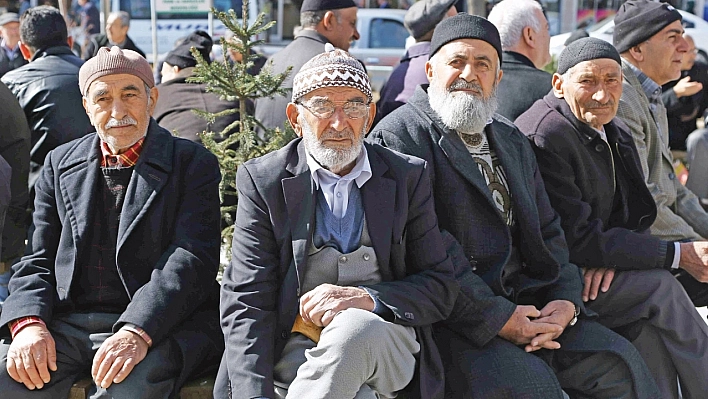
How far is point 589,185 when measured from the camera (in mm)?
4246

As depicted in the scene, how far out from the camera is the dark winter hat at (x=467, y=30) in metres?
3.89

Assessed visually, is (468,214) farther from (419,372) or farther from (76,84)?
(76,84)

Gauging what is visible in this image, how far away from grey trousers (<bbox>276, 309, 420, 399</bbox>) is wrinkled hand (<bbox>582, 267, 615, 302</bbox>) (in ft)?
4.64

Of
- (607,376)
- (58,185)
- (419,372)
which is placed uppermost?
(58,185)

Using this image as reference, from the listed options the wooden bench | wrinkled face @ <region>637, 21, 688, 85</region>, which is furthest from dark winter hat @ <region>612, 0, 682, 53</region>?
the wooden bench

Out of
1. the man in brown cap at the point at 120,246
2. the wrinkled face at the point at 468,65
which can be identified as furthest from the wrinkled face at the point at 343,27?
the man in brown cap at the point at 120,246

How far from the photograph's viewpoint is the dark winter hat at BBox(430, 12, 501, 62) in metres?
3.89

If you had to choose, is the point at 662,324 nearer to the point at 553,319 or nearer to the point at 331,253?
the point at 553,319

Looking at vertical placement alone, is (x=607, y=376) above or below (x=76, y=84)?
below

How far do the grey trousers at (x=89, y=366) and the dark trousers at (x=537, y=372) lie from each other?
1.10m

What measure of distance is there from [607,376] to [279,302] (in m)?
1.47

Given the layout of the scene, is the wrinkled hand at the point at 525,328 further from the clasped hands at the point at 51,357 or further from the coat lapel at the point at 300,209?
the clasped hands at the point at 51,357

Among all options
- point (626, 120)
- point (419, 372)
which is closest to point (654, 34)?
point (626, 120)

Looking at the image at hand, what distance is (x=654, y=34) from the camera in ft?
16.6
